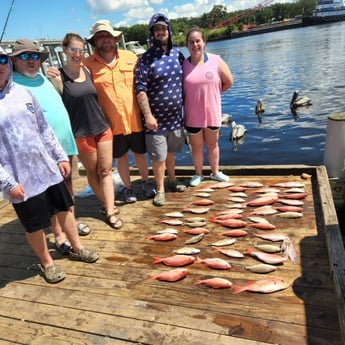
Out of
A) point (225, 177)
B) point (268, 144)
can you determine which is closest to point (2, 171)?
point (225, 177)

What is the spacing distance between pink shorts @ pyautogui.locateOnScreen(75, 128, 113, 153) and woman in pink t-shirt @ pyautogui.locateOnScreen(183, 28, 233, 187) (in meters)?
1.23

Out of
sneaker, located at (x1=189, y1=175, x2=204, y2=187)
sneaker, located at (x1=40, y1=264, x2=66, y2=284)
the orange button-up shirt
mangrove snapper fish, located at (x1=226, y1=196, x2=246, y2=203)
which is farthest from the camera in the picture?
sneaker, located at (x1=189, y1=175, x2=204, y2=187)

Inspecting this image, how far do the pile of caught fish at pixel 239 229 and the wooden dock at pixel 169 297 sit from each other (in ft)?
0.19

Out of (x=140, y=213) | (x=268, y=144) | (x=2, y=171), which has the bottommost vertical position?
(x=268, y=144)

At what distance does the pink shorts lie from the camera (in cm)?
377

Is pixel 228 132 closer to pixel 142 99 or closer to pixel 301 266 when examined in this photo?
pixel 142 99

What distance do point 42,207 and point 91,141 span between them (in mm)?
1090

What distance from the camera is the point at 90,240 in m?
4.03

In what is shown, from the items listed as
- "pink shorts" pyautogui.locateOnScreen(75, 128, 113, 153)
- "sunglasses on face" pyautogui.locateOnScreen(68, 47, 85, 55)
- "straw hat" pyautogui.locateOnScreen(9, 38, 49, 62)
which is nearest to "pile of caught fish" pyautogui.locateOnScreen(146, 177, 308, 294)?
"pink shorts" pyautogui.locateOnScreen(75, 128, 113, 153)

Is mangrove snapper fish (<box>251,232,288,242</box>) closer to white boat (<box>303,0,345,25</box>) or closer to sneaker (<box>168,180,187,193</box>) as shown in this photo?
sneaker (<box>168,180,187,193</box>)

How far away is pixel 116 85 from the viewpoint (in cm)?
394

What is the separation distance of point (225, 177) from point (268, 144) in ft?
27.9

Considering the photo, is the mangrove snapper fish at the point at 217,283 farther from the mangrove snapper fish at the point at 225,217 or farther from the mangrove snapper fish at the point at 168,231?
the mangrove snapper fish at the point at 225,217

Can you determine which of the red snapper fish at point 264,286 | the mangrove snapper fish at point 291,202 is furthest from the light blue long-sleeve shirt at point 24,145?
the mangrove snapper fish at point 291,202
